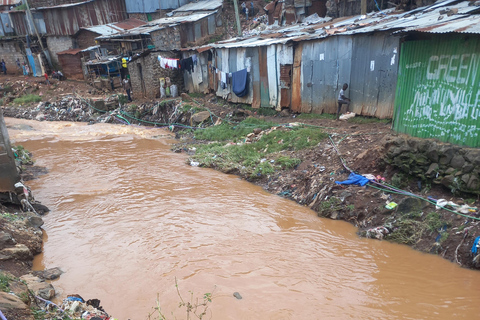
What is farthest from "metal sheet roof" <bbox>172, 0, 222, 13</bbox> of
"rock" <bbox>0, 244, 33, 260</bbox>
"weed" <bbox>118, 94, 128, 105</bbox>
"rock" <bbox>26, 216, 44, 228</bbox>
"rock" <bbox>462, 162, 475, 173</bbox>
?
"rock" <bbox>462, 162, 475, 173</bbox>

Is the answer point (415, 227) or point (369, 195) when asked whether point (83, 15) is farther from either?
point (415, 227)

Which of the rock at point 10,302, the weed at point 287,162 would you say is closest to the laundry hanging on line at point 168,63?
the weed at point 287,162

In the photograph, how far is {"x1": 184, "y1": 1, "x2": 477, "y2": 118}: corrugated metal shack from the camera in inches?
378

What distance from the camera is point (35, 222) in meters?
7.67

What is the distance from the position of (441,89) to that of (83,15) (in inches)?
1057

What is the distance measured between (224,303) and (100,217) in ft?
14.4

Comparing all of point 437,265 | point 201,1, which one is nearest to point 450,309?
point 437,265

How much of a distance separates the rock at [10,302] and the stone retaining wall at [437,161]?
6.56 m

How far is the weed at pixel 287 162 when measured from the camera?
9.38 metres

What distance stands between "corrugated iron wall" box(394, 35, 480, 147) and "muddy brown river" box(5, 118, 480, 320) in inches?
92.9

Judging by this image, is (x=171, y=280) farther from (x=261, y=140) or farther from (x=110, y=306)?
(x=261, y=140)

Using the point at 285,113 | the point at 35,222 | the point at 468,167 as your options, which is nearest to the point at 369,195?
the point at 468,167

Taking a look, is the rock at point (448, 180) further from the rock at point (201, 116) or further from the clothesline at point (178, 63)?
the clothesline at point (178, 63)

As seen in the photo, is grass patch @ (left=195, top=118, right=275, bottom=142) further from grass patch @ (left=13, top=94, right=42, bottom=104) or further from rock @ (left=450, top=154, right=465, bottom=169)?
grass patch @ (left=13, top=94, right=42, bottom=104)
